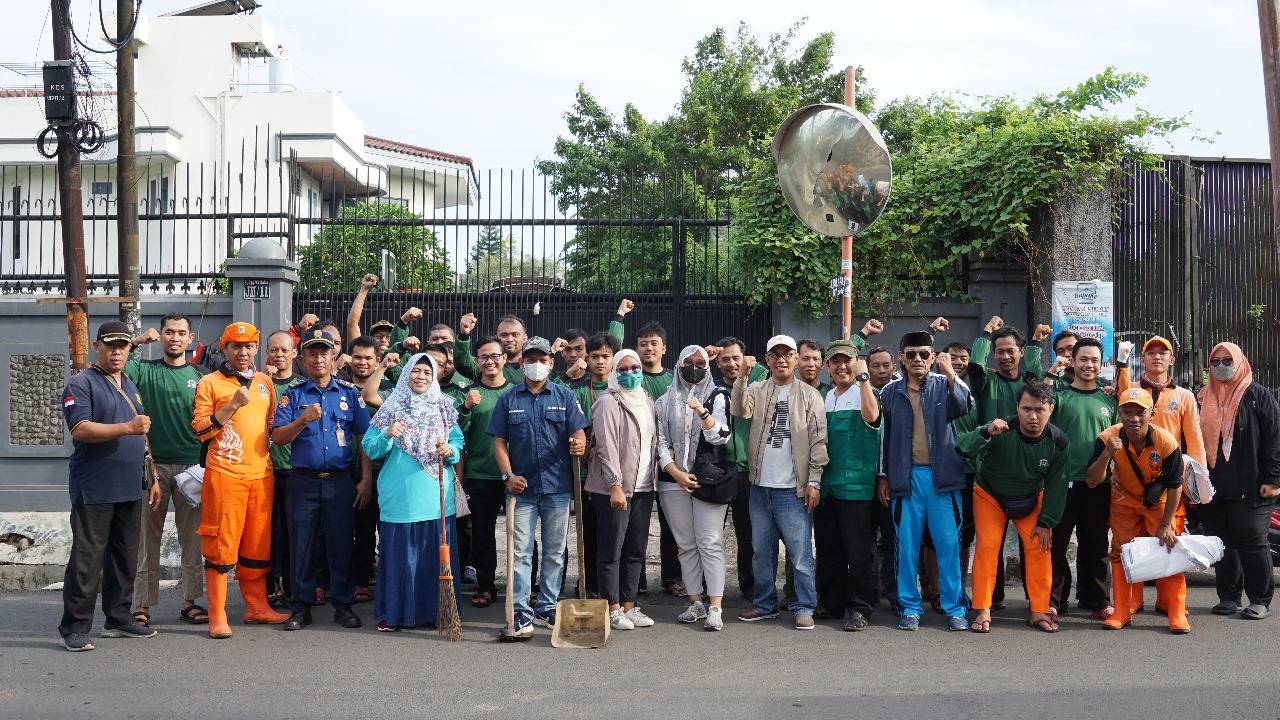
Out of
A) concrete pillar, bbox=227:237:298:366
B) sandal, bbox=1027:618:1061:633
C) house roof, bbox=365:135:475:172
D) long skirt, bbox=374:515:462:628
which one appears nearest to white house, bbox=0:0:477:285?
house roof, bbox=365:135:475:172

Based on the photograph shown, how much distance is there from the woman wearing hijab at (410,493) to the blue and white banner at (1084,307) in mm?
6879

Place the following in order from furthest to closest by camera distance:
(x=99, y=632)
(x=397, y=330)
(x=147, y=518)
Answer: (x=397, y=330) → (x=147, y=518) → (x=99, y=632)

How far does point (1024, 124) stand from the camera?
38.2 feet

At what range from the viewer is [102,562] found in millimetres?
7055

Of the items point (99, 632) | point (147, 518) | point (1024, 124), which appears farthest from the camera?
point (1024, 124)

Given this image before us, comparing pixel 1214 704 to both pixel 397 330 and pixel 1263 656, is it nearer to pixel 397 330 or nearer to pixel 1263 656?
pixel 1263 656

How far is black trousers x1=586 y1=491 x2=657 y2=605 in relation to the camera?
7414 millimetres

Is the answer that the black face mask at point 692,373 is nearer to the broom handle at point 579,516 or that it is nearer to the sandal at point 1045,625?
the broom handle at point 579,516

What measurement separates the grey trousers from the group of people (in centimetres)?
2

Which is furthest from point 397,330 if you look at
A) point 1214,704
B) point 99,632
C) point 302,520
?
point 1214,704

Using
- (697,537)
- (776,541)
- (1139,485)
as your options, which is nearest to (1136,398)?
(1139,485)

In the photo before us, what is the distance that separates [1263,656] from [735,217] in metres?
6.83

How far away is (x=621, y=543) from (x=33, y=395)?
24.7 feet

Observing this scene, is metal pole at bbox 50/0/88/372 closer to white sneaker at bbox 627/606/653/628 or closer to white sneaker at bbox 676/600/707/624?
white sneaker at bbox 627/606/653/628
